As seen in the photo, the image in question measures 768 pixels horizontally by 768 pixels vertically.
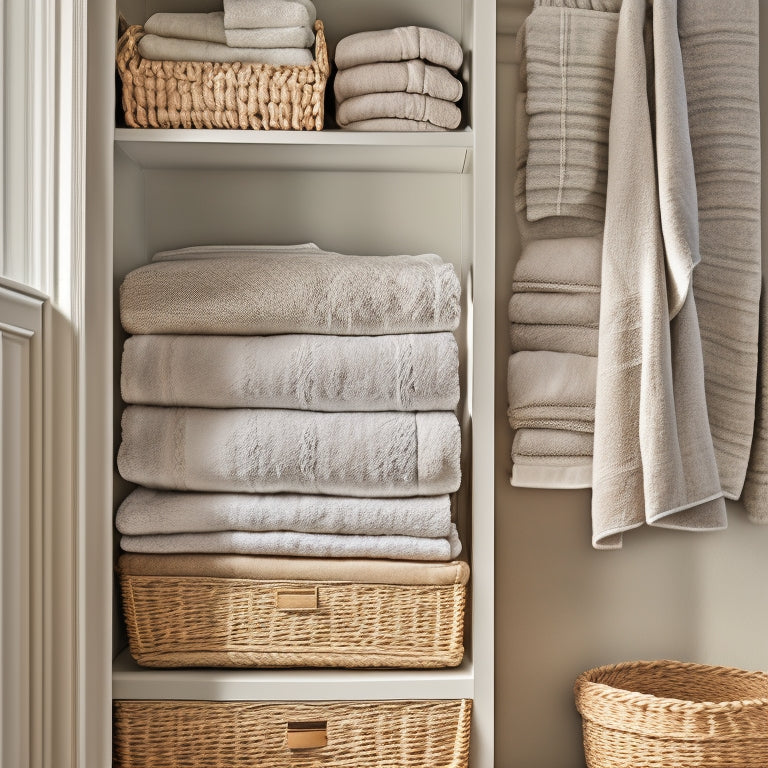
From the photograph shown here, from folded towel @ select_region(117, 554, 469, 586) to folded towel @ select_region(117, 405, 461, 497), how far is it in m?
0.10

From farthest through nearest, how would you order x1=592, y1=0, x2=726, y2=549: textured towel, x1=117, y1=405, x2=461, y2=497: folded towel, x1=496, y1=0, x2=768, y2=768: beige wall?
1. x1=496, y1=0, x2=768, y2=768: beige wall
2. x1=592, y1=0, x2=726, y2=549: textured towel
3. x1=117, y1=405, x2=461, y2=497: folded towel

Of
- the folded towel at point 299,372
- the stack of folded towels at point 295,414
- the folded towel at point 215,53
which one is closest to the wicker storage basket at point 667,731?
the stack of folded towels at point 295,414

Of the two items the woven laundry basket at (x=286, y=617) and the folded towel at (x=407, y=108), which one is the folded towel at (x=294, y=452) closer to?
the woven laundry basket at (x=286, y=617)

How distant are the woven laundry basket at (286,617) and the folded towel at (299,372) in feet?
0.73

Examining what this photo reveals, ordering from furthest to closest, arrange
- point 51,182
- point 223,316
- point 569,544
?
point 569,544 < point 223,316 < point 51,182

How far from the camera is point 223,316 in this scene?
1199 millimetres

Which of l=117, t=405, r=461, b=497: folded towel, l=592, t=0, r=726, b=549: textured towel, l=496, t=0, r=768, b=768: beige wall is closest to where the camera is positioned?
l=117, t=405, r=461, b=497: folded towel

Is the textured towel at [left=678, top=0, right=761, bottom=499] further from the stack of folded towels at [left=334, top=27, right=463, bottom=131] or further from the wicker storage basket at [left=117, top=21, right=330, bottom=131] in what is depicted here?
the wicker storage basket at [left=117, top=21, right=330, bottom=131]

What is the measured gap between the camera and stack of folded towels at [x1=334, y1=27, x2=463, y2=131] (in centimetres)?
124

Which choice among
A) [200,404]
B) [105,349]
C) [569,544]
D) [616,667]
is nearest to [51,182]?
[105,349]

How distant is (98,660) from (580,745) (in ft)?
2.70

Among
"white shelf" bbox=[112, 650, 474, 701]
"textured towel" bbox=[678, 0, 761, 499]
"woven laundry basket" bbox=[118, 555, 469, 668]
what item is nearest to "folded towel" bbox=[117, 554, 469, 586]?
"woven laundry basket" bbox=[118, 555, 469, 668]

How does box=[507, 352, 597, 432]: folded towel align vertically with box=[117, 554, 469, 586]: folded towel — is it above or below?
above

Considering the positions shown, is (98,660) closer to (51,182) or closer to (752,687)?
(51,182)
